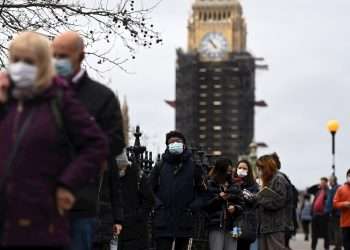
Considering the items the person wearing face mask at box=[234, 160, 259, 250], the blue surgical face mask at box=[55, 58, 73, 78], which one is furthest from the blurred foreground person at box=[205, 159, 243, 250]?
the blue surgical face mask at box=[55, 58, 73, 78]

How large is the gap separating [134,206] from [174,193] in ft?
2.11

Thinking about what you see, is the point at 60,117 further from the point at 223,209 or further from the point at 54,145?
the point at 223,209

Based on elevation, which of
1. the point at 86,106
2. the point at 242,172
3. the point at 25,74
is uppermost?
the point at 242,172

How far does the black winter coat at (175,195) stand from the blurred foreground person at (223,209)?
4.57 ft

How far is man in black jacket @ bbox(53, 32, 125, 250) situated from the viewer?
8133 millimetres

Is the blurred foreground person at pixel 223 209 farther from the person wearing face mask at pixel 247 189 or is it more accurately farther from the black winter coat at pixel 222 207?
the person wearing face mask at pixel 247 189

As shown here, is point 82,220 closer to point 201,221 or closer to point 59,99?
point 59,99

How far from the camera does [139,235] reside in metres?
15.5

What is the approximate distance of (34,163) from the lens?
6.87 metres

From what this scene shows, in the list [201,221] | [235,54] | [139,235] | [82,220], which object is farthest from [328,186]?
[235,54]

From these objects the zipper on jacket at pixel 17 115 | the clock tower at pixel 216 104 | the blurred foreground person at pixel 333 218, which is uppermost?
the clock tower at pixel 216 104

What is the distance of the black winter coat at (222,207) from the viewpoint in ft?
53.2

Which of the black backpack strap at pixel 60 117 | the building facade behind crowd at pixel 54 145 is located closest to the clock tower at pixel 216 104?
the building facade behind crowd at pixel 54 145

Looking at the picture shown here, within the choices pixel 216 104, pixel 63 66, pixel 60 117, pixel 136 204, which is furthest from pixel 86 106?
pixel 216 104
